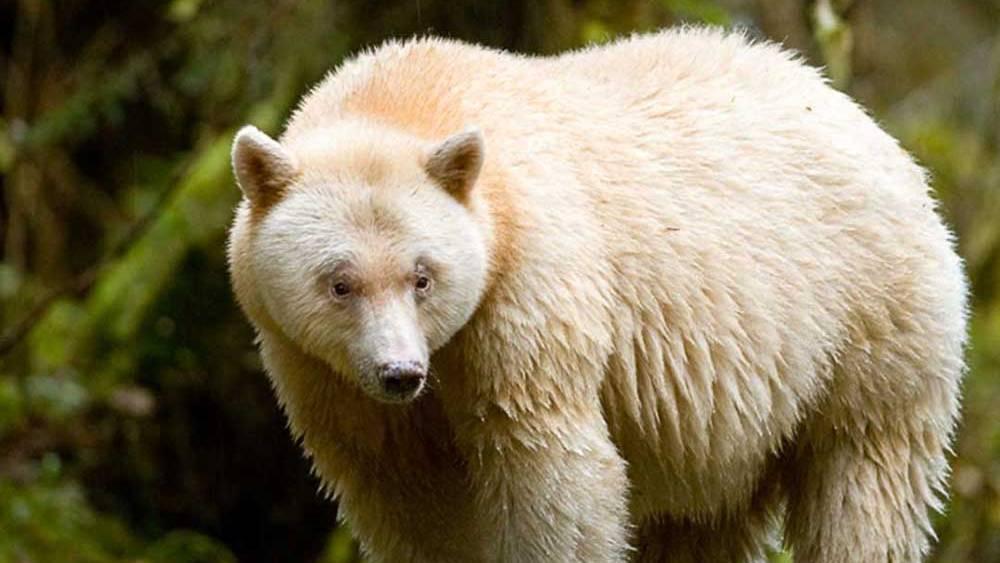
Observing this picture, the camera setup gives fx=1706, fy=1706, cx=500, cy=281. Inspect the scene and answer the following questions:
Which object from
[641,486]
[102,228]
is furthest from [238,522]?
[641,486]

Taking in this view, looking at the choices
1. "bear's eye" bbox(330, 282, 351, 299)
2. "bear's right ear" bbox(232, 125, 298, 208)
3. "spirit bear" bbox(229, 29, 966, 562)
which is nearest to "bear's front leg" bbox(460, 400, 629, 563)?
"spirit bear" bbox(229, 29, 966, 562)

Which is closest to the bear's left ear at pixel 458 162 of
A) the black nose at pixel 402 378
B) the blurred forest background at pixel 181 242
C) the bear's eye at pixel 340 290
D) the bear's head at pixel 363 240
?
the bear's head at pixel 363 240

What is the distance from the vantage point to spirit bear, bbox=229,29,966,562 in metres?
5.54

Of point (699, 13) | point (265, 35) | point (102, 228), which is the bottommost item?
point (102, 228)

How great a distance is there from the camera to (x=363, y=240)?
18.0ft

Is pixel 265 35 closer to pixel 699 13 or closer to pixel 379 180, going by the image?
pixel 699 13

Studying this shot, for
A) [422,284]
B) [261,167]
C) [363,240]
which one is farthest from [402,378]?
[261,167]

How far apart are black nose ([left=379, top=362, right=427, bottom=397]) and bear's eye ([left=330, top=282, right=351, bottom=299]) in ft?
1.12

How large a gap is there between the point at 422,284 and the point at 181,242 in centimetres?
607

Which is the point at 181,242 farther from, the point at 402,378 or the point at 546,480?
the point at 402,378

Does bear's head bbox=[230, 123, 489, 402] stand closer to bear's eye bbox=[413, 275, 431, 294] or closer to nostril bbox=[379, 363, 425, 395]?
bear's eye bbox=[413, 275, 431, 294]

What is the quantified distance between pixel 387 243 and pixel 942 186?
9.73m

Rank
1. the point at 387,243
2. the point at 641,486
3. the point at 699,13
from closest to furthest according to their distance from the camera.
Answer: the point at 387,243 → the point at 641,486 → the point at 699,13

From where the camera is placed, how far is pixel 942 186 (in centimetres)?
1429
